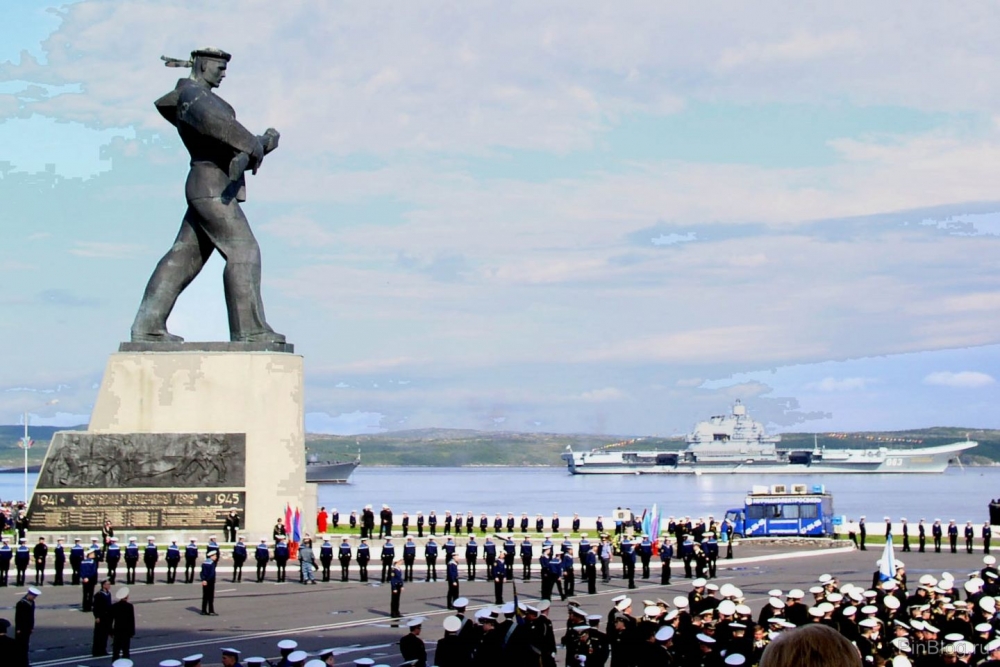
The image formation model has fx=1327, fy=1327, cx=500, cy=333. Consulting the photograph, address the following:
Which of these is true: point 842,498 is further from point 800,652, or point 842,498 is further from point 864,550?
point 800,652

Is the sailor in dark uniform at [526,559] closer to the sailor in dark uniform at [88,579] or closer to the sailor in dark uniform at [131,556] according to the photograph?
the sailor in dark uniform at [131,556]

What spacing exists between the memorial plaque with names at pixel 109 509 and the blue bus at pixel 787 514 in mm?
17233

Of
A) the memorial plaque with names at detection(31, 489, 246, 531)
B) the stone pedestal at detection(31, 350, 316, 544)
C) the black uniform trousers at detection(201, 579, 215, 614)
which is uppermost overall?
the stone pedestal at detection(31, 350, 316, 544)

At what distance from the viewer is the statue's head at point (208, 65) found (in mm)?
29938

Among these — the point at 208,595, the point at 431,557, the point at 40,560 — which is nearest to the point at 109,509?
the point at 40,560

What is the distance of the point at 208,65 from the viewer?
30.0 metres

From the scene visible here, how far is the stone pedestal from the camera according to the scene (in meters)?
28.6

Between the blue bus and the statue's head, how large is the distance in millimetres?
19336

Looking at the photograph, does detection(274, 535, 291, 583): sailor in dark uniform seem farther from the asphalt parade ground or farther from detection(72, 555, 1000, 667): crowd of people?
detection(72, 555, 1000, 667): crowd of people

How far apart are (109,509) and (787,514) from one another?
19978mm

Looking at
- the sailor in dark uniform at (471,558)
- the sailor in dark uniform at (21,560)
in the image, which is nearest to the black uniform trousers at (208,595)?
the sailor in dark uniform at (21,560)

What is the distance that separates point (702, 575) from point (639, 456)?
5789 inches

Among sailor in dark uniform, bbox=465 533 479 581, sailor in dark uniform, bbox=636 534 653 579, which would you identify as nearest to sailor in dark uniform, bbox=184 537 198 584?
sailor in dark uniform, bbox=465 533 479 581

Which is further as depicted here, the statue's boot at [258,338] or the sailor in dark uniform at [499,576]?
the statue's boot at [258,338]
